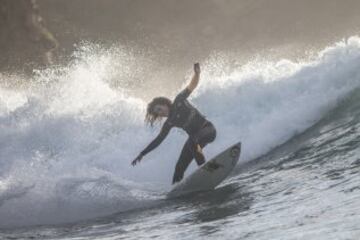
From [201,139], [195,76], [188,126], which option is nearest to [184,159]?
[201,139]

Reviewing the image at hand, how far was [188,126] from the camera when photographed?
9.60m

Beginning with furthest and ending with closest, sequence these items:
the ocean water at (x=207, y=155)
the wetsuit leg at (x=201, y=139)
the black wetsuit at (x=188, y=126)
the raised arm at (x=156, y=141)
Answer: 1. the wetsuit leg at (x=201, y=139)
2. the black wetsuit at (x=188, y=126)
3. the raised arm at (x=156, y=141)
4. the ocean water at (x=207, y=155)

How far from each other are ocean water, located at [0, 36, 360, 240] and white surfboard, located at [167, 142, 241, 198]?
22 centimetres

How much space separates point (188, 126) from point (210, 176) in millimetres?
816

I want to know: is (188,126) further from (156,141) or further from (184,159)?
(156,141)

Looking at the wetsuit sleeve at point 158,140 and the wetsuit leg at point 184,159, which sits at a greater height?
the wetsuit sleeve at point 158,140

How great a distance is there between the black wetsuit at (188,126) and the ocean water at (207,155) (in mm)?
614

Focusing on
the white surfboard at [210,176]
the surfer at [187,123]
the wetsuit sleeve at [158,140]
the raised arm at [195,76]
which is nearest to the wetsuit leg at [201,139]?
the surfer at [187,123]

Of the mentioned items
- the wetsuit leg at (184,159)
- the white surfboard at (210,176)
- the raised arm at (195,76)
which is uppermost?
the raised arm at (195,76)

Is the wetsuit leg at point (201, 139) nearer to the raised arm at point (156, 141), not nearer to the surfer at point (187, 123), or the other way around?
the surfer at point (187, 123)

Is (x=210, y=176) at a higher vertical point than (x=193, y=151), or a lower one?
lower

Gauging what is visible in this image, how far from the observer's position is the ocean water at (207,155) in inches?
263

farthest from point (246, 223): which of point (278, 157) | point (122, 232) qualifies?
point (278, 157)

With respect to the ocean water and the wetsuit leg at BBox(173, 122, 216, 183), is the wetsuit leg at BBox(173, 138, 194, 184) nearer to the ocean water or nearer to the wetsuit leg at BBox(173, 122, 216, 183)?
the wetsuit leg at BBox(173, 122, 216, 183)
